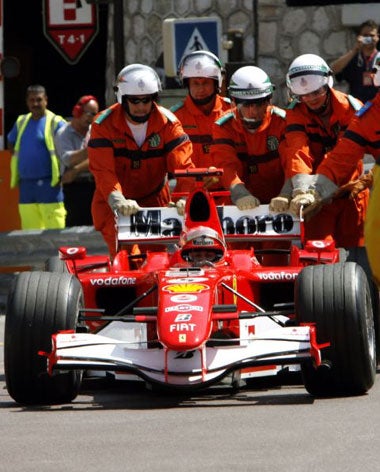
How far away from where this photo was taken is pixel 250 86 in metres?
12.7

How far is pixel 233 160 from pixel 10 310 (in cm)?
329

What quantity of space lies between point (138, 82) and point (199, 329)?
3.45 m

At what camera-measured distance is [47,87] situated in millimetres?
26484

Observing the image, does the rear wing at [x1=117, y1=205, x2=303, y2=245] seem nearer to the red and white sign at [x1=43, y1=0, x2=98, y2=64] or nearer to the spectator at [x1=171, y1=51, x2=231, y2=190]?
the spectator at [x1=171, y1=51, x2=231, y2=190]

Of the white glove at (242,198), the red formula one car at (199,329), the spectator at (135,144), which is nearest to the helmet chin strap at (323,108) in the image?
the white glove at (242,198)

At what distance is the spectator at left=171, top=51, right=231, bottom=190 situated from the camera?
1371 cm

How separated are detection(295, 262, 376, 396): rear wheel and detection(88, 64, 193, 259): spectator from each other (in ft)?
9.87

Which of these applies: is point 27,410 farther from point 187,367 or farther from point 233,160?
point 233,160

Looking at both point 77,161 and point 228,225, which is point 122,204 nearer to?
point 228,225

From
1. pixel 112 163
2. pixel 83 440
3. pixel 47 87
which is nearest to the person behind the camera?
pixel 83 440

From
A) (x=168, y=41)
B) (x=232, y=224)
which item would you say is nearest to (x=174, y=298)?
(x=232, y=224)

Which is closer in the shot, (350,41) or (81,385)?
(81,385)

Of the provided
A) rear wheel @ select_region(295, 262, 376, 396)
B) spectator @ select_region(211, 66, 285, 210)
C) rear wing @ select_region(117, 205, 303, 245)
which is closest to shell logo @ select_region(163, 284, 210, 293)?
rear wheel @ select_region(295, 262, 376, 396)

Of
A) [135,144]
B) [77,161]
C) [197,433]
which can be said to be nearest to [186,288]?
[197,433]
